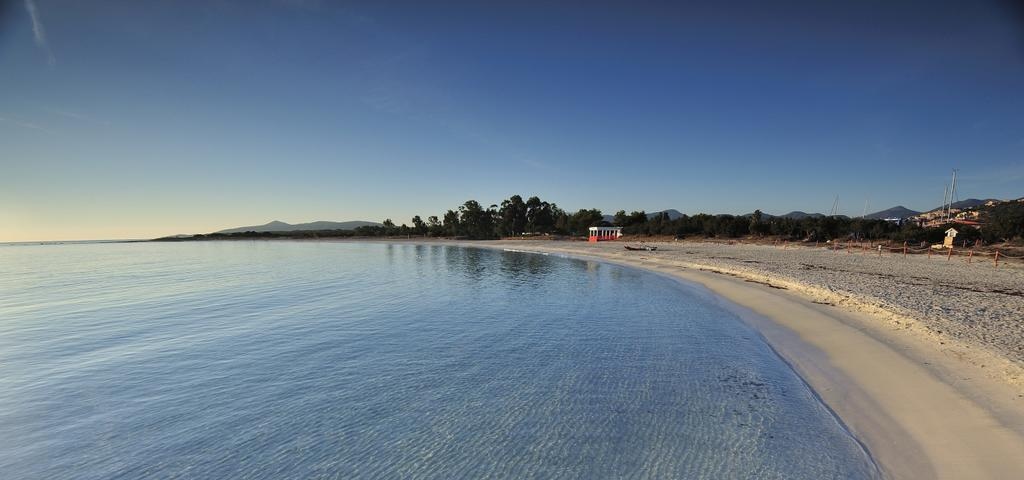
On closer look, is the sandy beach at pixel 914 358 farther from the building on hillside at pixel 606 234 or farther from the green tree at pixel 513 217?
the green tree at pixel 513 217

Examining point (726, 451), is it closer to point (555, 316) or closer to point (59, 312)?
point (555, 316)

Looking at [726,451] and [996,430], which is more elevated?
[996,430]

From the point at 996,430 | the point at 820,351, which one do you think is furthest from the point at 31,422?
the point at 820,351

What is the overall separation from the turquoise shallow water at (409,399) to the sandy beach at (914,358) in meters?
0.67

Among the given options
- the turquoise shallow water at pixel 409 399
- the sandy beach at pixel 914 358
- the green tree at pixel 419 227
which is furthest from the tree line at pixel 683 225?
the turquoise shallow water at pixel 409 399

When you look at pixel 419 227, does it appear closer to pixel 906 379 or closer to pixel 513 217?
pixel 513 217

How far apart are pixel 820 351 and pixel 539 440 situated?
8.70 m

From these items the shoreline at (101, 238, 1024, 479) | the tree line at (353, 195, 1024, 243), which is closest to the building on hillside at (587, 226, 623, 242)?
the tree line at (353, 195, 1024, 243)

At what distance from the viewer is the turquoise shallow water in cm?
586

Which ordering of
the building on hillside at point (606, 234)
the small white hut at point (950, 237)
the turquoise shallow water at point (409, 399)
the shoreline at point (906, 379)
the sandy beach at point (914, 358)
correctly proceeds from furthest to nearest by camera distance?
the building on hillside at point (606, 234), the small white hut at point (950, 237), the turquoise shallow water at point (409, 399), the sandy beach at point (914, 358), the shoreline at point (906, 379)

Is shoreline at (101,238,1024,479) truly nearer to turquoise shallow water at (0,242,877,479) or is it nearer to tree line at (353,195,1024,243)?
turquoise shallow water at (0,242,877,479)

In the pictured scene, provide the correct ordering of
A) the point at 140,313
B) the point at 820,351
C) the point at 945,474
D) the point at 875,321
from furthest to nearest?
the point at 140,313 → the point at 875,321 → the point at 820,351 → the point at 945,474

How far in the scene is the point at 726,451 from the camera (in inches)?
237

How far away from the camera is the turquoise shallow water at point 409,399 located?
19.2ft
